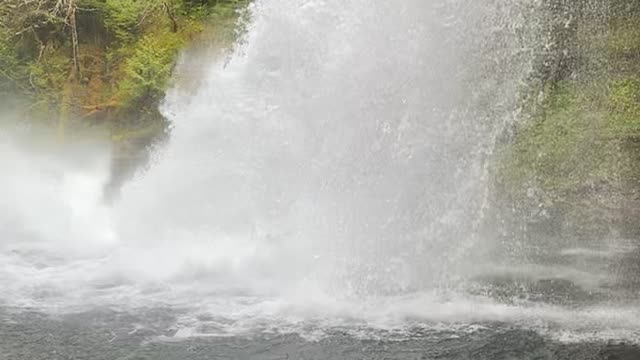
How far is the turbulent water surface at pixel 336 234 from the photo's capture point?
880cm

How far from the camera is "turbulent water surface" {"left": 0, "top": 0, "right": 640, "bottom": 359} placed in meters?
8.80

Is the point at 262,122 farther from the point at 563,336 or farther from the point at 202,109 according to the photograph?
the point at 563,336

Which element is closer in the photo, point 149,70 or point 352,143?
point 352,143

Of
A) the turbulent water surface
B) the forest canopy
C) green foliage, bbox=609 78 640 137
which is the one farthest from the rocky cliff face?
the forest canopy

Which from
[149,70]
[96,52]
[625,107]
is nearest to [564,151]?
[625,107]

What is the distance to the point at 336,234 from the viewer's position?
11484mm

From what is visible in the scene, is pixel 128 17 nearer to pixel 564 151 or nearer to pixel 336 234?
pixel 336 234

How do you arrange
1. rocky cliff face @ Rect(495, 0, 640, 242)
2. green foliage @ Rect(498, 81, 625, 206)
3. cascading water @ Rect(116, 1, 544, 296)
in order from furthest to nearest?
green foliage @ Rect(498, 81, 625, 206) < cascading water @ Rect(116, 1, 544, 296) < rocky cliff face @ Rect(495, 0, 640, 242)

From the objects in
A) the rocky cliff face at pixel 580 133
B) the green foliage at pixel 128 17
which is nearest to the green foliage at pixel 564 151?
the rocky cliff face at pixel 580 133

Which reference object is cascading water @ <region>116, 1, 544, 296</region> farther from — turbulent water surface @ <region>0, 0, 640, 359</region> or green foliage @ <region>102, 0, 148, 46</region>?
green foliage @ <region>102, 0, 148, 46</region>

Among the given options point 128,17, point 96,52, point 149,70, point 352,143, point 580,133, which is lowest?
point 580,133

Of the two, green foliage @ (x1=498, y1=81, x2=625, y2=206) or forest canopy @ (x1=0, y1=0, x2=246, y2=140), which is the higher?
forest canopy @ (x1=0, y1=0, x2=246, y2=140)

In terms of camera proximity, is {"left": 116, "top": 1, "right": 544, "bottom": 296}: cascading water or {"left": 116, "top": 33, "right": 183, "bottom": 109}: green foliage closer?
{"left": 116, "top": 1, "right": 544, "bottom": 296}: cascading water

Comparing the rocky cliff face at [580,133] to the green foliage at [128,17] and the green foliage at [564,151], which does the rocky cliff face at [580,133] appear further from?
the green foliage at [128,17]
